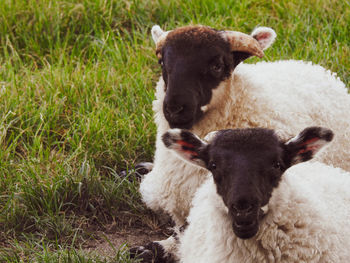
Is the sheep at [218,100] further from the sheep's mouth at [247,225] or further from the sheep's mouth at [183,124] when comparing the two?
the sheep's mouth at [247,225]

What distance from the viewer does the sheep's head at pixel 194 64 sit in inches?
170

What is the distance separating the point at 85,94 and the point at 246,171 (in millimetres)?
3028

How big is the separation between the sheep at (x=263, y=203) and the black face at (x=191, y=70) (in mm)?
709

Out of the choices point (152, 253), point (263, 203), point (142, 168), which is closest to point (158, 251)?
point (152, 253)

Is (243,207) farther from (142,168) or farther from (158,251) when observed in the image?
(142,168)

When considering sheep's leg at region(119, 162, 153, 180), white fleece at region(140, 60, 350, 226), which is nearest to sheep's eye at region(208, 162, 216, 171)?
white fleece at region(140, 60, 350, 226)

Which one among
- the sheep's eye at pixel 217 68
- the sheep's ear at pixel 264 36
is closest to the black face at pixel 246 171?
the sheep's eye at pixel 217 68

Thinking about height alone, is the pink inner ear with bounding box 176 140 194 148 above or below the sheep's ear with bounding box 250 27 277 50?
above

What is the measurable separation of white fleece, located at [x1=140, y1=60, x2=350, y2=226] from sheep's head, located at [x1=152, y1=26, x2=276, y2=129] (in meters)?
0.11

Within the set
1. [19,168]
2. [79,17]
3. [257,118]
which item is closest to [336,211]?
[257,118]

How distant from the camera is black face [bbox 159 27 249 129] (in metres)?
4.32

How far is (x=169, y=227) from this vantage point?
4980mm

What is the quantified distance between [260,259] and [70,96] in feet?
10.0

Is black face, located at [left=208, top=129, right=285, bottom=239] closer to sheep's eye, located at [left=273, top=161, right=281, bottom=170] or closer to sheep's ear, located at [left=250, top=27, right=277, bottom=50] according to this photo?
sheep's eye, located at [left=273, top=161, right=281, bottom=170]
